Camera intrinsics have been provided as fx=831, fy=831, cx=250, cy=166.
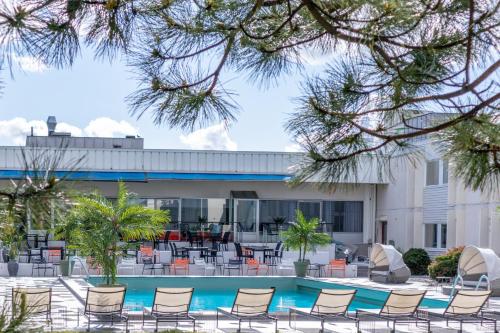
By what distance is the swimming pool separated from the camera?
21.6 m

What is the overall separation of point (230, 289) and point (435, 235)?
12.4m

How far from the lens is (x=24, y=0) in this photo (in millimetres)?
4559

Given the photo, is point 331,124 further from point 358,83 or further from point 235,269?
point 235,269

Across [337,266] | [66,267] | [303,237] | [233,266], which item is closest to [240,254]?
[233,266]

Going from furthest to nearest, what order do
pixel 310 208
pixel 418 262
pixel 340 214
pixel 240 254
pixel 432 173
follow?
1. pixel 340 214
2. pixel 310 208
3. pixel 432 173
4. pixel 418 262
5. pixel 240 254

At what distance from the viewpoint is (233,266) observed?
28250 mm

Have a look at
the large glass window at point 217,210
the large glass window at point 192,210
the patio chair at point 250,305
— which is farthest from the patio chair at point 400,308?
the large glass window at point 192,210

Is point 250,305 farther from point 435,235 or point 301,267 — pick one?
point 435,235

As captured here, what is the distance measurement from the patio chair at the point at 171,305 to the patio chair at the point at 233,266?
12.5 meters

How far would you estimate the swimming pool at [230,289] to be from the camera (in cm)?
2161

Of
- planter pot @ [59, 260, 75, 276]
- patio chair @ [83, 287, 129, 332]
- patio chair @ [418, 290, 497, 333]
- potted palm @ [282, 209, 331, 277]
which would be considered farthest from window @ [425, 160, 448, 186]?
patio chair @ [83, 287, 129, 332]

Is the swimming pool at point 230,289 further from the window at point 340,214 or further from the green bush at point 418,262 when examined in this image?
the window at point 340,214

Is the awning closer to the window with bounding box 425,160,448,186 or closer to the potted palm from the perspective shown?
the window with bounding box 425,160,448,186

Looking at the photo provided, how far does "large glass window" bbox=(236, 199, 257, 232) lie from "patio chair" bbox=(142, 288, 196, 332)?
21550mm
